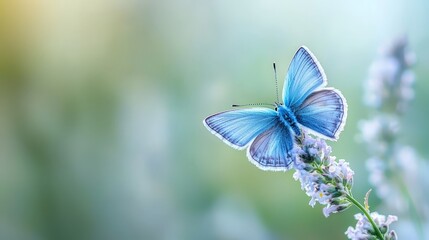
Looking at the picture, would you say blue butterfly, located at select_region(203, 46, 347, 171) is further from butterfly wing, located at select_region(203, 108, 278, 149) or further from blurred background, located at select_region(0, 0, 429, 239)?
blurred background, located at select_region(0, 0, 429, 239)

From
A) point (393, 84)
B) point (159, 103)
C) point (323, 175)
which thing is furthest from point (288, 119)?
point (159, 103)

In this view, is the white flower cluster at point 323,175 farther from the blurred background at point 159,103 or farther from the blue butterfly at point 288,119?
the blurred background at point 159,103

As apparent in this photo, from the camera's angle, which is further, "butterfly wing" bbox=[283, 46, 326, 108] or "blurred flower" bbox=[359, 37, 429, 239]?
"blurred flower" bbox=[359, 37, 429, 239]

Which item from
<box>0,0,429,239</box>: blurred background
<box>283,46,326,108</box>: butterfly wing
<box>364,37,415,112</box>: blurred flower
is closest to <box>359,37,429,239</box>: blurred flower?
<box>364,37,415,112</box>: blurred flower

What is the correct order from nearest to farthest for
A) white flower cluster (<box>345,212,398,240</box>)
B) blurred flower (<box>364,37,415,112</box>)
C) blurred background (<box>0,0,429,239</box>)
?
white flower cluster (<box>345,212,398,240</box>), blurred flower (<box>364,37,415,112</box>), blurred background (<box>0,0,429,239</box>)

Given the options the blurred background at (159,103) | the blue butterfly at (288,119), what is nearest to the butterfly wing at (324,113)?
the blue butterfly at (288,119)

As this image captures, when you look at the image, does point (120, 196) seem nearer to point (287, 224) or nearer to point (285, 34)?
point (287, 224)

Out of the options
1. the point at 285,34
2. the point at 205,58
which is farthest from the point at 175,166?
the point at 285,34
